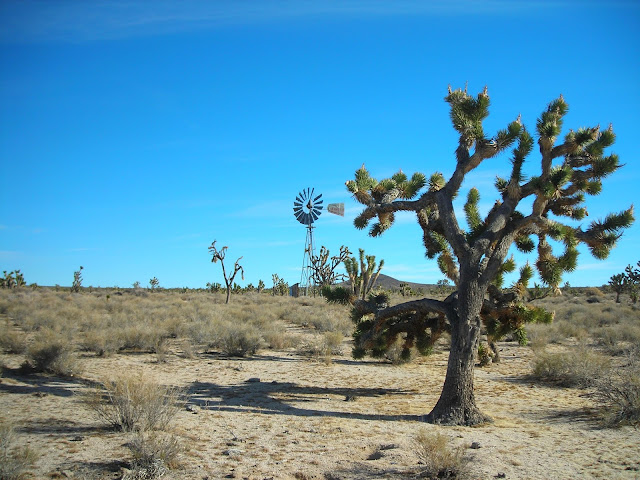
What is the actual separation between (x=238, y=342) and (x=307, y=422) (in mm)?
7412

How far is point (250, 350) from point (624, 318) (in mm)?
18263

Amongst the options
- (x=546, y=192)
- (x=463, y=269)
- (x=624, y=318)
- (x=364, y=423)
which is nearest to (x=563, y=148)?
(x=546, y=192)

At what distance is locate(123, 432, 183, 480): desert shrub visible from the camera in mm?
5246

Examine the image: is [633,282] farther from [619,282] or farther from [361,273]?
A: [361,273]

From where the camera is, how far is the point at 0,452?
5.18m

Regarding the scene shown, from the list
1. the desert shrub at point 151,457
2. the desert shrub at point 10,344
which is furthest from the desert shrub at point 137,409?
the desert shrub at point 10,344

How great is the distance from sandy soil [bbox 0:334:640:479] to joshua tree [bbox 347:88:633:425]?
3.84 feet

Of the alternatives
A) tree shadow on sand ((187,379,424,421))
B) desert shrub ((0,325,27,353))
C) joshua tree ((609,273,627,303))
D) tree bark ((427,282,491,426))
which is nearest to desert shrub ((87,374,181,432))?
tree shadow on sand ((187,379,424,421))

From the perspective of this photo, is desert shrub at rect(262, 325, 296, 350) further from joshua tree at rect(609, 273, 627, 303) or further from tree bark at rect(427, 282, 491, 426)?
joshua tree at rect(609, 273, 627, 303)

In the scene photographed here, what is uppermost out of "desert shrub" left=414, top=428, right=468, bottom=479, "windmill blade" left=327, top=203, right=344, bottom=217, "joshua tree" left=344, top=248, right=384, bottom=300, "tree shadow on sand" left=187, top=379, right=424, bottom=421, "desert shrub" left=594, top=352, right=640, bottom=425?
"windmill blade" left=327, top=203, right=344, bottom=217

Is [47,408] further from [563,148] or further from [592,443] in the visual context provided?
[563,148]

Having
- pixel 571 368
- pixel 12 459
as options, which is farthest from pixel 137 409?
pixel 571 368

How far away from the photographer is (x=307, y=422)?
799 centimetres

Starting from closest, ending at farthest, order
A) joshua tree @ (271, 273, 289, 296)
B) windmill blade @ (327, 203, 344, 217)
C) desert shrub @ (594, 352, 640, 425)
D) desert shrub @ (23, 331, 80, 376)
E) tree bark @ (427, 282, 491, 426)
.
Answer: desert shrub @ (594, 352, 640, 425), tree bark @ (427, 282, 491, 426), desert shrub @ (23, 331, 80, 376), windmill blade @ (327, 203, 344, 217), joshua tree @ (271, 273, 289, 296)
